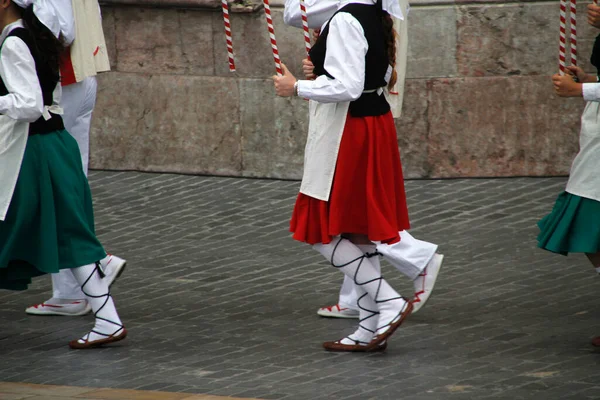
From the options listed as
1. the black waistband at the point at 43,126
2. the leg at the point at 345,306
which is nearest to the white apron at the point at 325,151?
the leg at the point at 345,306

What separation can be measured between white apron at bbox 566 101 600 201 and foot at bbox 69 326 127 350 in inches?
90.0

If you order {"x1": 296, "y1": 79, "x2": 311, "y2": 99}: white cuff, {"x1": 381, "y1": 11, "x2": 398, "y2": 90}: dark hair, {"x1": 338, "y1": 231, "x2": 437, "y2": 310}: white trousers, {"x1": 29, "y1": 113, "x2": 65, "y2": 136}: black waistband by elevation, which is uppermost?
{"x1": 381, "y1": 11, "x2": 398, "y2": 90}: dark hair

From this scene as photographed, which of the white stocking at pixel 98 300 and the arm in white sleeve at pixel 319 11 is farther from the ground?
the arm in white sleeve at pixel 319 11

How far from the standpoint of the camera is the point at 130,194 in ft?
32.1

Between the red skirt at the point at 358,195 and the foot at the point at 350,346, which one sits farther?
the foot at the point at 350,346

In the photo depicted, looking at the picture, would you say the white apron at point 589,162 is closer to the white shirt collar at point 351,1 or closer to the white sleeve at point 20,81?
the white shirt collar at point 351,1

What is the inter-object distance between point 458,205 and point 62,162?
12.4ft

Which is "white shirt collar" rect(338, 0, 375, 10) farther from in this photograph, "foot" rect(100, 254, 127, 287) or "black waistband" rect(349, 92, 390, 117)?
"foot" rect(100, 254, 127, 287)

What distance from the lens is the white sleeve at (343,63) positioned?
18.1ft

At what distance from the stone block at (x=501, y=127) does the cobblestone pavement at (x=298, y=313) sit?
18 cm

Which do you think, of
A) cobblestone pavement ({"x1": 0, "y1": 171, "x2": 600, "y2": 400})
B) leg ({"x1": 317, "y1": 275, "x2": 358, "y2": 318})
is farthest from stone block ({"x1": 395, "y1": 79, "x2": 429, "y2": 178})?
leg ({"x1": 317, "y1": 275, "x2": 358, "y2": 318})

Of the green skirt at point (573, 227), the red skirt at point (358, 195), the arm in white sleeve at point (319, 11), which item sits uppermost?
the arm in white sleeve at point (319, 11)

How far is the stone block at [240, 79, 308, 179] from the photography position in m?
9.88

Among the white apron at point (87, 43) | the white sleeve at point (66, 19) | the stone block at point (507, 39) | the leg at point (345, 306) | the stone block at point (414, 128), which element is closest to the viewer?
the leg at point (345, 306)
